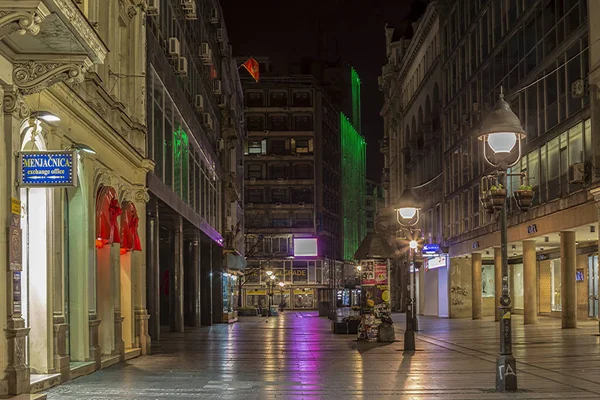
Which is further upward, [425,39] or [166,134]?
[425,39]

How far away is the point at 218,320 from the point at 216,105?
12048 mm

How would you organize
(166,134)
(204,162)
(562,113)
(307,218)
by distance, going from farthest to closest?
(307,218) → (204,162) → (562,113) → (166,134)

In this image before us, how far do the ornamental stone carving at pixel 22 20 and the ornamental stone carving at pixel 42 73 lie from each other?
7.12 feet

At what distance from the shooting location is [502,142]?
16.9 m

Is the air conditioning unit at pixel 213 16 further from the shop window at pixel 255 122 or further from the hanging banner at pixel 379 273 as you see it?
the shop window at pixel 255 122

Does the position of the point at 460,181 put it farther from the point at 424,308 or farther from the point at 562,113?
the point at 562,113

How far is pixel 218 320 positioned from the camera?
53469 mm

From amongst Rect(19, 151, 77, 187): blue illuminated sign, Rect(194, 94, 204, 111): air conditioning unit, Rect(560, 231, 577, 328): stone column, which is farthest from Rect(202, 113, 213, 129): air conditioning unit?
Rect(19, 151, 77, 187): blue illuminated sign

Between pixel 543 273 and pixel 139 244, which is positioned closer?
pixel 139 244

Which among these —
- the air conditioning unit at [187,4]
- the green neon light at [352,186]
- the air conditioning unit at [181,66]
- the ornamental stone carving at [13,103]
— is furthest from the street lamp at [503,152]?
the green neon light at [352,186]

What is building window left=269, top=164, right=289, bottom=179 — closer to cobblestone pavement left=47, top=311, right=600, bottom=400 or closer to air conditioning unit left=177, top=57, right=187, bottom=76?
air conditioning unit left=177, top=57, right=187, bottom=76

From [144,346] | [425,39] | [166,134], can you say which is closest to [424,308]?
[425,39]

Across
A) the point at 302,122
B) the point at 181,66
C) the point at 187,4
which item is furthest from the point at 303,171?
the point at 181,66

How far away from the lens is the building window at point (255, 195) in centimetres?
11150
